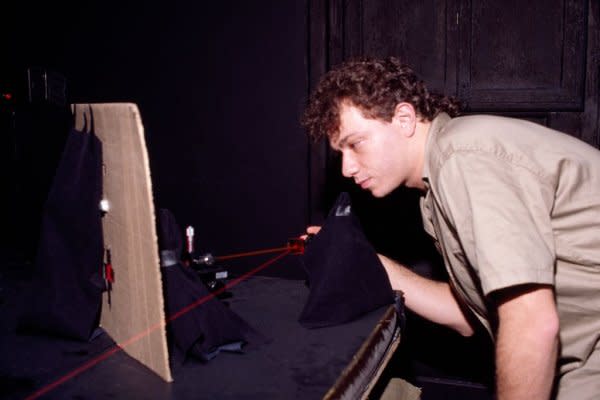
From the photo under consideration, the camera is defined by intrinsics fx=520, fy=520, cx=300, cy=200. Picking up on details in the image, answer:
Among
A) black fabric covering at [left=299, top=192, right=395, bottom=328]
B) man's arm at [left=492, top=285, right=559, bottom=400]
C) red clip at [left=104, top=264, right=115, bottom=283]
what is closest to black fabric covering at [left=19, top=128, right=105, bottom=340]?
red clip at [left=104, top=264, right=115, bottom=283]

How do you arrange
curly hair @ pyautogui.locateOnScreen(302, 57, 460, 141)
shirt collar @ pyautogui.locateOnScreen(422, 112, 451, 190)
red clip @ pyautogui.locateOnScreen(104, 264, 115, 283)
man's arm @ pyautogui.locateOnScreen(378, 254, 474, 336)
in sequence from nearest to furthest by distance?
red clip @ pyautogui.locateOnScreen(104, 264, 115, 283) → shirt collar @ pyautogui.locateOnScreen(422, 112, 451, 190) → curly hair @ pyautogui.locateOnScreen(302, 57, 460, 141) → man's arm @ pyautogui.locateOnScreen(378, 254, 474, 336)

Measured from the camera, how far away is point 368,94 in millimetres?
2012

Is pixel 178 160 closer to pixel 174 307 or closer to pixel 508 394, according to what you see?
pixel 174 307

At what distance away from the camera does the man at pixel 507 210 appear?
54.4 inches

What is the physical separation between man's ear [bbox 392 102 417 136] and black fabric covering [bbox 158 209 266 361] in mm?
985

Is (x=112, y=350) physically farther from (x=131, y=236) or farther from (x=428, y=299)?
(x=428, y=299)

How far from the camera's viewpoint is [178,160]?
3498 mm

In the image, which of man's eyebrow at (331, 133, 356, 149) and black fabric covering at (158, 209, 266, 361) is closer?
black fabric covering at (158, 209, 266, 361)

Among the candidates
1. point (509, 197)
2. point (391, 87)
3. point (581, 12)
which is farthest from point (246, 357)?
point (581, 12)

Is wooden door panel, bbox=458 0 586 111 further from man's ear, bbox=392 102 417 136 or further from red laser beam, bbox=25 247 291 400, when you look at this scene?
red laser beam, bbox=25 247 291 400

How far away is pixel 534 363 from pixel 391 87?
1196 millimetres

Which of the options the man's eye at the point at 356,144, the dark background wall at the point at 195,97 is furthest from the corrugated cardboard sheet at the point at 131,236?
the dark background wall at the point at 195,97

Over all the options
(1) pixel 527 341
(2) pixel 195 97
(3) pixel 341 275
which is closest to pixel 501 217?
(1) pixel 527 341

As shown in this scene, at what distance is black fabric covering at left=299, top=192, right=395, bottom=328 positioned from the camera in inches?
68.6
